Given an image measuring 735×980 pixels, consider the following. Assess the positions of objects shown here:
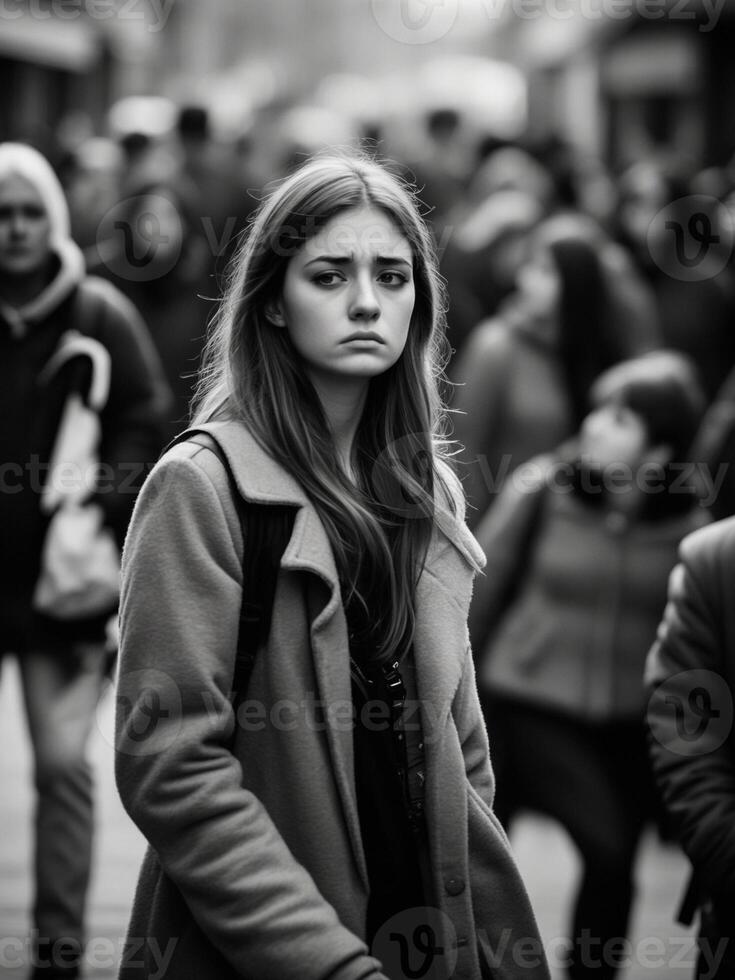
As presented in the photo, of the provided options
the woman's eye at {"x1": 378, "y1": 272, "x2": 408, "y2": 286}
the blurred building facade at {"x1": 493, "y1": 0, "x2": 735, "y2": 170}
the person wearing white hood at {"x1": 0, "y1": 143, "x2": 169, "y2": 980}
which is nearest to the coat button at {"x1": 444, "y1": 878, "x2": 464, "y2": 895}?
the woman's eye at {"x1": 378, "y1": 272, "x2": 408, "y2": 286}

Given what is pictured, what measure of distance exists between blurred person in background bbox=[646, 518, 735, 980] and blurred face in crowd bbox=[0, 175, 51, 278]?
2332 millimetres

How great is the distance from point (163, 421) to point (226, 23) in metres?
51.9

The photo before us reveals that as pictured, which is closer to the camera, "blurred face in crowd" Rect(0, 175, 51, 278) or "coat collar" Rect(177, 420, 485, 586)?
"coat collar" Rect(177, 420, 485, 586)

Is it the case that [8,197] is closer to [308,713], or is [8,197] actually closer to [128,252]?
[128,252]

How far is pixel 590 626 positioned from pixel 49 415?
166 cm

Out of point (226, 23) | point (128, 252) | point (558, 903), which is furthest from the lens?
point (226, 23)

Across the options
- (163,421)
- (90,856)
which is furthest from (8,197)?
(90,856)

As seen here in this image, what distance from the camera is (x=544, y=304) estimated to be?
→ 6.37m

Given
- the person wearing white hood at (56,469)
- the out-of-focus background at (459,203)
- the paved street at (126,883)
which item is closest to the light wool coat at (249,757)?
the out-of-focus background at (459,203)

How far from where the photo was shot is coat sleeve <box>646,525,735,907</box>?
3246 millimetres
